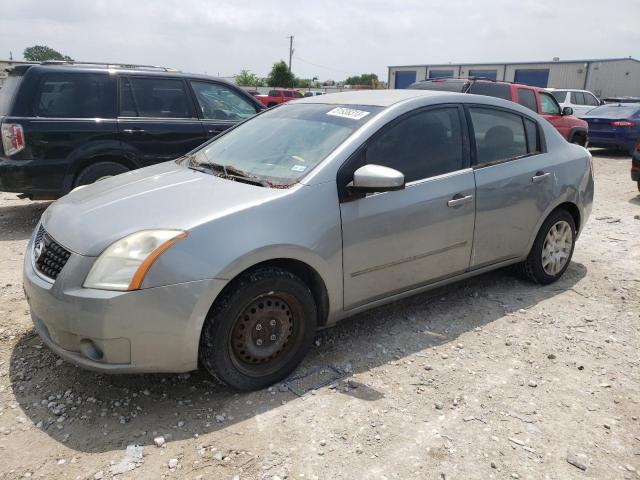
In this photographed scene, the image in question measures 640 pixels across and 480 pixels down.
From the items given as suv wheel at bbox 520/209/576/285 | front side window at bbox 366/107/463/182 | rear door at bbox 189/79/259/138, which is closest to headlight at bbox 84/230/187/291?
front side window at bbox 366/107/463/182

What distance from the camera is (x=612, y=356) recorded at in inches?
136

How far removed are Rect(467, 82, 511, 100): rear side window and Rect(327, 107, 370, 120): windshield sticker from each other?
6402 millimetres

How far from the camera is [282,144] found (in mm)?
3469

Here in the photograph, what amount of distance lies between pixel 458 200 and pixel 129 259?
2.22 metres

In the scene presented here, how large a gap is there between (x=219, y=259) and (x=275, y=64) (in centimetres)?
5373

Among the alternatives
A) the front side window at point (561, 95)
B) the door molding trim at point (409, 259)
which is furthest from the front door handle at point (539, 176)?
the front side window at point (561, 95)

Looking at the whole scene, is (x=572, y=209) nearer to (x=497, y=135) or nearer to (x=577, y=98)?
(x=497, y=135)

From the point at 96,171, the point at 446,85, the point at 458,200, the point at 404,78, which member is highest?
the point at 404,78

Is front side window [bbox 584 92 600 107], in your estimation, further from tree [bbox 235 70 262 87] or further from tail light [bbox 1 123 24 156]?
tree [bbox 235 70 262 87]

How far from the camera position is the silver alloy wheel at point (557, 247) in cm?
Result: 450

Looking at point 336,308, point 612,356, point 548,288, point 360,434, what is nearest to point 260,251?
point 336,308

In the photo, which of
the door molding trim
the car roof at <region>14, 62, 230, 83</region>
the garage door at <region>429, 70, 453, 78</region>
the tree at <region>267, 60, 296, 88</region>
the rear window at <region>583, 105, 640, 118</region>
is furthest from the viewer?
the tree at <region>267, 60, 296, 88</region>

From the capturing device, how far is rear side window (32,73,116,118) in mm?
5648

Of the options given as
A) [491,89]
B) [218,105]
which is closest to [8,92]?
[218,105]
